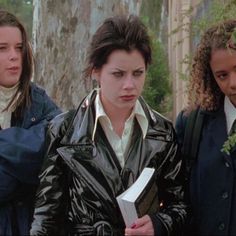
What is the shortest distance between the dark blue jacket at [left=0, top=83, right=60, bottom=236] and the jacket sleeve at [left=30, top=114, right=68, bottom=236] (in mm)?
157

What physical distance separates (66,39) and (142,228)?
3150 millimetres

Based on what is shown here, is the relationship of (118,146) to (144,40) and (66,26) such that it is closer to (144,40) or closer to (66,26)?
(144,40)

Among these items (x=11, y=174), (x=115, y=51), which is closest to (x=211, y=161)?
(x=115, y=51)

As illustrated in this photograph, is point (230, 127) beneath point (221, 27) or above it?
beneath

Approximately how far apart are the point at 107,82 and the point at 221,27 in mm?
554

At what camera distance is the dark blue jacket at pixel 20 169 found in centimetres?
321

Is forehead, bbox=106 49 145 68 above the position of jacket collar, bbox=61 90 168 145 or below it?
above

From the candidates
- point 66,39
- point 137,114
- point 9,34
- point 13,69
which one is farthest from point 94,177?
point 66,39

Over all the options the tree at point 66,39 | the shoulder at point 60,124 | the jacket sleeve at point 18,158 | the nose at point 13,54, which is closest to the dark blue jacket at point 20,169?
the jacket sleeve at point 18,158

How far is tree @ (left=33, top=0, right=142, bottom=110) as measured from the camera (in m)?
5.72

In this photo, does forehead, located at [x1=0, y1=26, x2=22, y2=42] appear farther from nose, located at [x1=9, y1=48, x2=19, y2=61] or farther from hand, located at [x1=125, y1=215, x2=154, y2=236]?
hand, located at [x1=125, y1=215, x2=154, y2=236]

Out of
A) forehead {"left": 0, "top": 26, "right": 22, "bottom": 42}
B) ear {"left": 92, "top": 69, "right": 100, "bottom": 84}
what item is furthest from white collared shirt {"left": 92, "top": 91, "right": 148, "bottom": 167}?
forehead {"left": 0, "top": 26, "right": 22, "bottom": 42}

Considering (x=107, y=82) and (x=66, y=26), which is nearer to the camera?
(x=107, y=82)

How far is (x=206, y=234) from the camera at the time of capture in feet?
10.4
